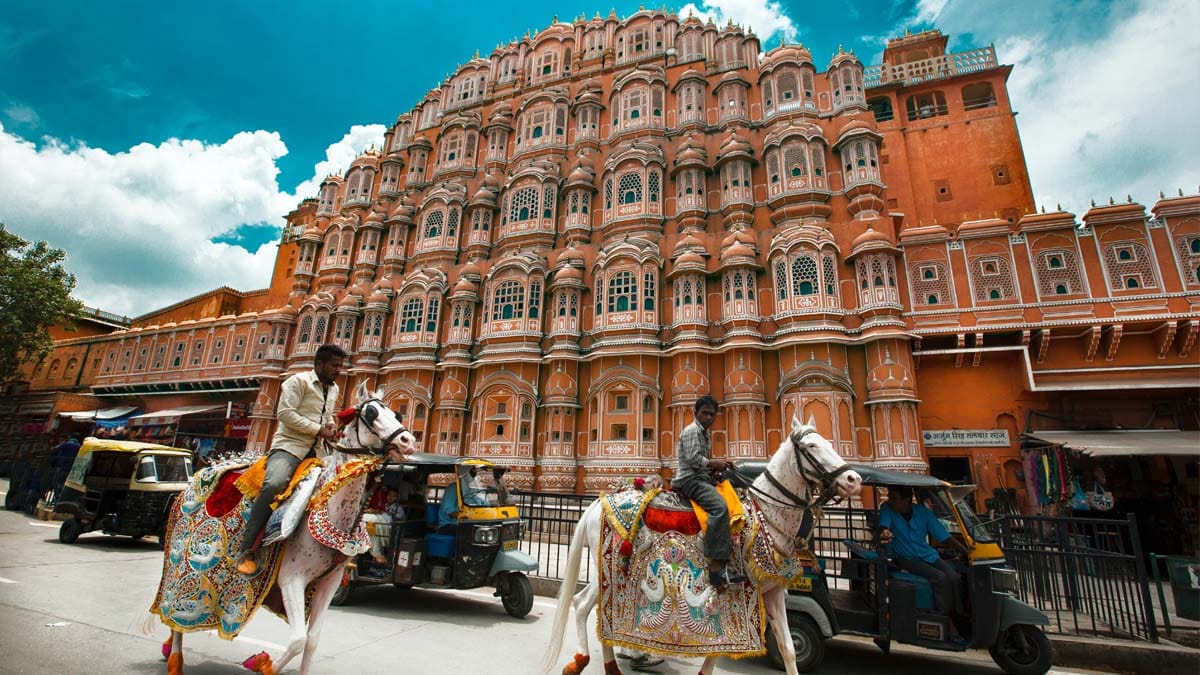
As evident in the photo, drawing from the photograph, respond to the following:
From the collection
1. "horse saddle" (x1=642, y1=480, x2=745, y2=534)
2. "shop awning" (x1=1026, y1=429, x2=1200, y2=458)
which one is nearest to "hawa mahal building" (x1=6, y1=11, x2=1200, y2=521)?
"shop awning" (x1=1026, y1=429, x2=1200, y2=458)

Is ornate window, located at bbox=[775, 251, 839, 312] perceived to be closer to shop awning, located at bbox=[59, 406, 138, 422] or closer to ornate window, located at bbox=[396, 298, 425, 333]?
ornate window, located at bbox=[396, 298, 425, 333]

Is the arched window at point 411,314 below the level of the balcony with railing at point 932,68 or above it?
below

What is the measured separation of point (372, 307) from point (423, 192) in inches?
275

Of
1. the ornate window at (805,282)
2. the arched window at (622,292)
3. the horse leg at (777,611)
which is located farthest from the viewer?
the arched window at (622,292)

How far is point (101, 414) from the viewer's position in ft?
103

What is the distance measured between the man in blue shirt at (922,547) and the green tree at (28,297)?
99.7ft

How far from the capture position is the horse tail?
15.3 feet

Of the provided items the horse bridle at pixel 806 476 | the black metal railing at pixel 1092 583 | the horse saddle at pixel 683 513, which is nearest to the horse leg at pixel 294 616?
the horse saddle at pixel 683 513

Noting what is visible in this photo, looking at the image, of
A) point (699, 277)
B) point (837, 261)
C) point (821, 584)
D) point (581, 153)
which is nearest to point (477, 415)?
point (699, 277)

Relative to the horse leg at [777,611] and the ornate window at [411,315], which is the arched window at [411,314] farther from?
the horse leg at [777,611]

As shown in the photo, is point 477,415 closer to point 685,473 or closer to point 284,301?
point 685,473

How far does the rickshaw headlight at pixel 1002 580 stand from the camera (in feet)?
17.5

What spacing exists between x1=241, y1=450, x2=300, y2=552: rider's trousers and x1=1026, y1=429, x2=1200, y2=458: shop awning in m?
16.8

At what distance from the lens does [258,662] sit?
3955mm
